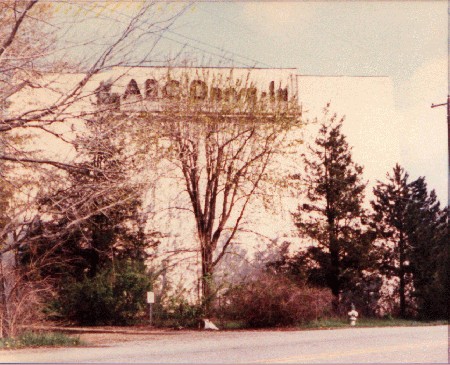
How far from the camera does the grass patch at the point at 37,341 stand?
14132 millimetres

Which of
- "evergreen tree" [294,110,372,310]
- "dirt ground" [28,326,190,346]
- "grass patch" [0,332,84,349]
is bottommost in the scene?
"dirt ground" [28,326,190,346]

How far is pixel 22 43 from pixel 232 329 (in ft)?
44.4

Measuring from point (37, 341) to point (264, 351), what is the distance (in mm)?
5659

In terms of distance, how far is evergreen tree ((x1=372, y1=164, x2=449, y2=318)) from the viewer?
2748 centimetres

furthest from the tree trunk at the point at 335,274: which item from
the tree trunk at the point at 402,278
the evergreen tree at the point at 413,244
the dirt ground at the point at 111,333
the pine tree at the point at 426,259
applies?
the dirt ground at the point at 111,333

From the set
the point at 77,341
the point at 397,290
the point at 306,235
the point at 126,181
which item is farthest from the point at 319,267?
the point at 126,181

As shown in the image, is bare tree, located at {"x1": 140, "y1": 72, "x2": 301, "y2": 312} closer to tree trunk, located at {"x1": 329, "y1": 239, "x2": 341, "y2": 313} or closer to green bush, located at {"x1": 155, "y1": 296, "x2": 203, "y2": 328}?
green bush, located at {"x1": 155, "y1": 296, "x2": 203, "y2": 328}

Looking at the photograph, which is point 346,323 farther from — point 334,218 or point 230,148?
point 230,148

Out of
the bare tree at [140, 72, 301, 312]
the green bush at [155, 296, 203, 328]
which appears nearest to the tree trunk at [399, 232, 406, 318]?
the bare tree at [140, 72, 301, 312]

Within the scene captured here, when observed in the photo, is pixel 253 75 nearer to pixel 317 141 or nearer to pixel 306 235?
pixel 317 141

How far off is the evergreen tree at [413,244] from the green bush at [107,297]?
11.4 m

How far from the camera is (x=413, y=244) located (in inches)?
1094

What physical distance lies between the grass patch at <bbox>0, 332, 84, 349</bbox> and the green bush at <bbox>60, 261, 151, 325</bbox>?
701 centimetres

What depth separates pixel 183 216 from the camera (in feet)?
85.4
